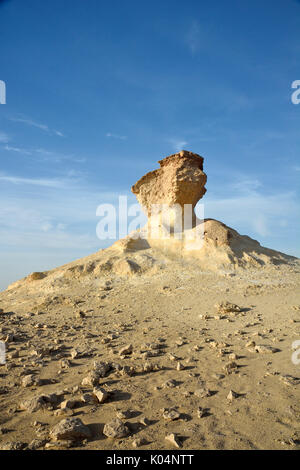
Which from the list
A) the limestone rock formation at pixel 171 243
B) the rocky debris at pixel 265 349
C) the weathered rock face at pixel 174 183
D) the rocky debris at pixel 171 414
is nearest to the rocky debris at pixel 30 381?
the rocky debris at pixel 171 414

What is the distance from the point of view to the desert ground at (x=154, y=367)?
342 cm

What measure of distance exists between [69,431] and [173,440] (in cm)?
120

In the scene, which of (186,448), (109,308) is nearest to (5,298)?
(109,308)

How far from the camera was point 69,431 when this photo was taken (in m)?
3.25

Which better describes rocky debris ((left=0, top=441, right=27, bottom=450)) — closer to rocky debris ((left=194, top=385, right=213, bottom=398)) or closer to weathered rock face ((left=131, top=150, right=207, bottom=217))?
rocky debris ((left=194, top=385, right=213, bottom=398))

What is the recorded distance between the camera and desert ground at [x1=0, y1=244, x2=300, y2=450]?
342cm

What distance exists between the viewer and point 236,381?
4.81 meters

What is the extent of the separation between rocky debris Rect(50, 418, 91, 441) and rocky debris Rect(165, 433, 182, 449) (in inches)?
36.5

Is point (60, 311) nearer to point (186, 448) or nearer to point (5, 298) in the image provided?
point (5, 298)

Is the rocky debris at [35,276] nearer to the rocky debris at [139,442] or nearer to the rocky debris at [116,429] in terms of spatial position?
the rocky debris at [116,429]

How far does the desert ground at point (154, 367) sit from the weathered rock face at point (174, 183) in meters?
7.07

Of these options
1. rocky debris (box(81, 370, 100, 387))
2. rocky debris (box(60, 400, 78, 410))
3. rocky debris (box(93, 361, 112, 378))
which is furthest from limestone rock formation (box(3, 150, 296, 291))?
rocky debris (box(60, 400, 78, 410))

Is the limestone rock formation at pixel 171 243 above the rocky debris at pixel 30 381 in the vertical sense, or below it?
above
